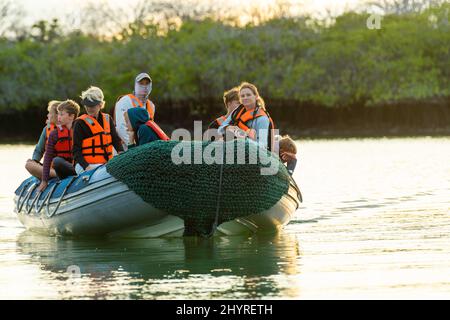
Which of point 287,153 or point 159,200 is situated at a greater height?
point 287,153

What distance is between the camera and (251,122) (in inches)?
504

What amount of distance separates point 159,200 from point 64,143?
1.72 m

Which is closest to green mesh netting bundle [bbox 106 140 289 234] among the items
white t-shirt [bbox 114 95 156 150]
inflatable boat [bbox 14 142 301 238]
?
inflatable boat [bbox 14 142 301 238]

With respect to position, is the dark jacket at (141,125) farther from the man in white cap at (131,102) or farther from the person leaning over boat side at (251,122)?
the man in white cap at (131,102)

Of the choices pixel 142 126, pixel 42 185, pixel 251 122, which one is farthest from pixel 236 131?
pixel 42 185

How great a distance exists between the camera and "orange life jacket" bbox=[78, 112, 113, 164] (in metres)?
12.8

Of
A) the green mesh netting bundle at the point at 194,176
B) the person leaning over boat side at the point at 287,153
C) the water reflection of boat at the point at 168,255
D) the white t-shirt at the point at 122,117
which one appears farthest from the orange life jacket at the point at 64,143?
the person leaning over boat side at the point at 287,153

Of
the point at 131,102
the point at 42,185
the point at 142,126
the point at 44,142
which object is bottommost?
the point at 42,185

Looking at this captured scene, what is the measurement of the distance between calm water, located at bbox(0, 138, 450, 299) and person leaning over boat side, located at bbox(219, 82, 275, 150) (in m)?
1.03

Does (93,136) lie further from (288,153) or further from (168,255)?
(288,153)

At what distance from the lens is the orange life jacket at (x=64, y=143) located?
43.1 ft

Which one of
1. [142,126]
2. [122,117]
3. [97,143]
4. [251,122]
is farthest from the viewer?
[122,117]

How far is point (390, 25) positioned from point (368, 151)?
29458 millimetres
